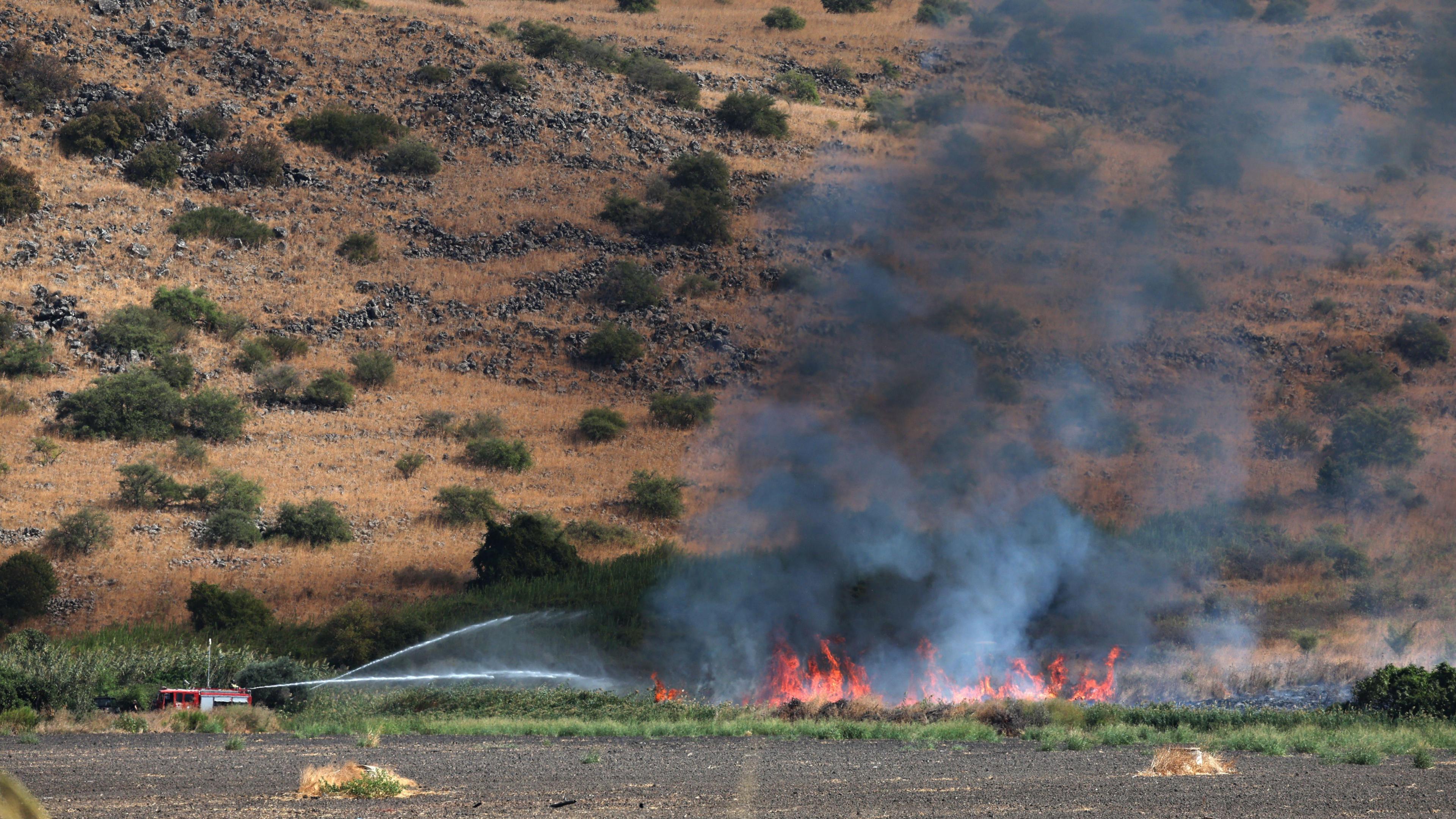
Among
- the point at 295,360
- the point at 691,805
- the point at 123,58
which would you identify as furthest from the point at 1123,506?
the point at 123,58

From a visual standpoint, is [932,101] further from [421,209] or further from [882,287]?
[421,209]

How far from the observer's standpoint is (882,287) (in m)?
56.2

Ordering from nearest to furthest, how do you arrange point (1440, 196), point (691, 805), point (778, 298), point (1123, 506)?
point (691, 805) < point (1123, 506) < point (1440, 196) < point (778, 298)

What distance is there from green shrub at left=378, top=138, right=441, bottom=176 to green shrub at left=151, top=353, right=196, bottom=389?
20.6 meters

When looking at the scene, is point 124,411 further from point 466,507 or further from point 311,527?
point 466,507

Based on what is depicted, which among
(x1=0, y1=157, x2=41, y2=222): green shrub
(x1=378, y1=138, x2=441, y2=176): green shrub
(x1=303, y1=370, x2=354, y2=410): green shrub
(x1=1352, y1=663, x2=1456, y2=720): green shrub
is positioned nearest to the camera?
(x1=1352, y1=663, x2=1456, y2=720): green shrub

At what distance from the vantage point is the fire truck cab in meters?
31.5

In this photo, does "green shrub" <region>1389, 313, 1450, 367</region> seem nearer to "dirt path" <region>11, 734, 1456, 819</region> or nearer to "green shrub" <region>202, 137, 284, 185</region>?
"dirt path" <region>11, 734, 1456, 819</region>

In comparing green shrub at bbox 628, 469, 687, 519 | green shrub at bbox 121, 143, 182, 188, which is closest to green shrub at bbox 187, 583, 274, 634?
green shrub at bbox 628, 469, 687, 519

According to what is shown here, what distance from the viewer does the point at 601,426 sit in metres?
58.7

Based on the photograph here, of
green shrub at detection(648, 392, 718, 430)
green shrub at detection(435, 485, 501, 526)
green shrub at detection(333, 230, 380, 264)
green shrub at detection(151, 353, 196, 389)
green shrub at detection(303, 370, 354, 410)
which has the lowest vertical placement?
green shrub at detection(435, 485, 501, 526)

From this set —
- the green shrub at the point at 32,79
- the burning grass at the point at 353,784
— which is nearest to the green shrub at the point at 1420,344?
the burning grass at the point at 353,784

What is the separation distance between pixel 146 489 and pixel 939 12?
184 feet

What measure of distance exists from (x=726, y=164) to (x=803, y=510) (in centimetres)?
3964
